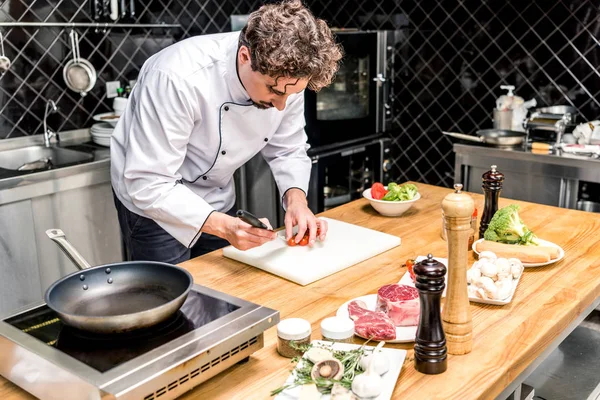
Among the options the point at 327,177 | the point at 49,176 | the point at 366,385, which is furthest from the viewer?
the point at 327,177

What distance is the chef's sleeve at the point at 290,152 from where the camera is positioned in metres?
2.27

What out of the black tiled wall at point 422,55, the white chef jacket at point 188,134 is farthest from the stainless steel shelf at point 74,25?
the white chef jacket at point 188,134

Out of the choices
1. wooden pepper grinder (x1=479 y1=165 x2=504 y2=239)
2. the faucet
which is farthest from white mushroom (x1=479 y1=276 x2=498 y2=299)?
the faucet

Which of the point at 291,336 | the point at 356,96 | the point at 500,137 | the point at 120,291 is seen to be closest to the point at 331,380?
the point at 291,336

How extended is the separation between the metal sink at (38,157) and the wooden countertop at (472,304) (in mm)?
1534

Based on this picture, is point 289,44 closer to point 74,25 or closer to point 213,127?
point 213,127

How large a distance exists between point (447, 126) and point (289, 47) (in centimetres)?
298

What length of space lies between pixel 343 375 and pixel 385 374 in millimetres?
97

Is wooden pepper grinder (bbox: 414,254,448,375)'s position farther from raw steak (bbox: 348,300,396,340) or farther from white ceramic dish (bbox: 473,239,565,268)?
white ceramic dish (bbox: 473,239,565,268)

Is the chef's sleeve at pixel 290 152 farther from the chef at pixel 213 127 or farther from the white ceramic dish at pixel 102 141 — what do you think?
the white ceramic dish at pixel 102 141

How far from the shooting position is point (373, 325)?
1.36 meters

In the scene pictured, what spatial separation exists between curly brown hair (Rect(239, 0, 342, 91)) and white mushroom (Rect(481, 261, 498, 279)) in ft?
2.13

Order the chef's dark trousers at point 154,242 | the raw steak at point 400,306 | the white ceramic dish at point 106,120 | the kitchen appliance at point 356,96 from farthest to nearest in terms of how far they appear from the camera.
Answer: the kitchen appliance at point 356,96 → the white ceramic dish at point 106,120 → the chef's dark trousers at point 154,242 → the raw steak at point 400,306

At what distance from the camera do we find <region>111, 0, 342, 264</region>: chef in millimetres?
1676
